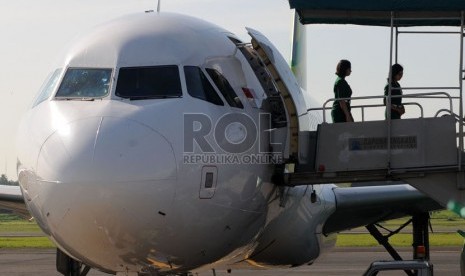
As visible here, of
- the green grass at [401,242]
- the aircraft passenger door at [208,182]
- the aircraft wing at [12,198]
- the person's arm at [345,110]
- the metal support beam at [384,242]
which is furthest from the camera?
the green grass at [401,242]

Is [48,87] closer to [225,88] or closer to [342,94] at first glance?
[225,88]

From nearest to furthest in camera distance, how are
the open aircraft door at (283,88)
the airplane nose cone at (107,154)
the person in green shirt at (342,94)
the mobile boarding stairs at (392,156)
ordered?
the airplane nose cone at (107,154) < the mobile boarding stairs at (392,156) < the open aircraft door at (283,88) < the person in green shirt at (342,94)

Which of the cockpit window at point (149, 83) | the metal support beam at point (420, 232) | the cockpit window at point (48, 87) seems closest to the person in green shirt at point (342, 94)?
the cockpit window at point (149, 83)

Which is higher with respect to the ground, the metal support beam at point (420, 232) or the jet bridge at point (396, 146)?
the jet bridge at point (396, 146)

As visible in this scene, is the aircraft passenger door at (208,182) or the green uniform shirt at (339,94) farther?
the green uniform shirt at (339,94)

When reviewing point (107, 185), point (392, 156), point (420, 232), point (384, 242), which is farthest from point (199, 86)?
point (420, 232)

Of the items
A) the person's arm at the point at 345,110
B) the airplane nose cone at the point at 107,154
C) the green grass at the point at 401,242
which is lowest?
the green grass at the point at 401,242

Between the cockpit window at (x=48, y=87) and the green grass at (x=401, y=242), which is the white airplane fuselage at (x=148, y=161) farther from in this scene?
the green grass at (x=401, y=242)

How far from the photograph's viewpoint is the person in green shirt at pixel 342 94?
52.6 feet

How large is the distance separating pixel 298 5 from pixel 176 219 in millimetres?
4194

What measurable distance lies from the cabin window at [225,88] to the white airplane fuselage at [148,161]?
72mm

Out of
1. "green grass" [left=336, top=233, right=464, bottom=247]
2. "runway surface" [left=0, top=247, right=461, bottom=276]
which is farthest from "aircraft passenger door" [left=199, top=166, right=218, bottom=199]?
"green grass" [left=336, top=233, right=464, bottom=247]

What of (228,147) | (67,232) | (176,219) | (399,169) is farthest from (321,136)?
(67,232)

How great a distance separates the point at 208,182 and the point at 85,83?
213 cm
